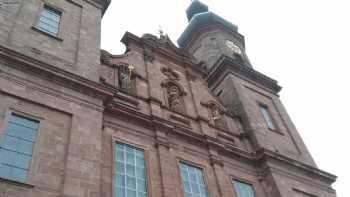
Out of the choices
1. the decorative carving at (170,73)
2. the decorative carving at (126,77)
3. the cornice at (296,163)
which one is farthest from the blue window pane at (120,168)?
the decorative carving at (170,73)

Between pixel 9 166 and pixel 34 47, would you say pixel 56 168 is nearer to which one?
pixel 9 166

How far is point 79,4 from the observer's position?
1529 cm

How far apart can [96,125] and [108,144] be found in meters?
1.02

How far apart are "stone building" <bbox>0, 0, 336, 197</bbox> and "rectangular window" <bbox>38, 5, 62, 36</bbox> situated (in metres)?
0.04

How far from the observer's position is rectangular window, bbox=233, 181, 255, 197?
45.1 ft

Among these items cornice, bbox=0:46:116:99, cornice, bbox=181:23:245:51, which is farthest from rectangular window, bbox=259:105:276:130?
cornice, bbox=0:46:116:99

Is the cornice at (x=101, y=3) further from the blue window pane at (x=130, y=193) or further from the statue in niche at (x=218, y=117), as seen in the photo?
the blue window pane at (x=130, y=193)

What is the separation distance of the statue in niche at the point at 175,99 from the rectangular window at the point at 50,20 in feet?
15.4

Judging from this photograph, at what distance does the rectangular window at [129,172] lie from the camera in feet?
36.3

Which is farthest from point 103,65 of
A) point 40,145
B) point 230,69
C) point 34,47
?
point 230,69

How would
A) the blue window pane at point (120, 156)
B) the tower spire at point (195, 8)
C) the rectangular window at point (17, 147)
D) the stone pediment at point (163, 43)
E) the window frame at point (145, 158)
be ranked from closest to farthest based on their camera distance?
the rectangular window at point (17, 147)
the window frame at point (145, 158)
the blue window pane at point (120, 156)
the stone pediment at point (163, 43)
the tower spire at point (195, 8)

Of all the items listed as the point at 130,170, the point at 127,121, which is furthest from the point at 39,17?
the point at 130,170

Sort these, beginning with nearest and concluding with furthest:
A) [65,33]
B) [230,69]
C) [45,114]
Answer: [45,114] → [65,33] → [230,69]

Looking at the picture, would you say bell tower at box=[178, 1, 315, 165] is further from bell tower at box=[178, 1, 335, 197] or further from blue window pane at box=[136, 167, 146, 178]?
blue window pane at box=[136, 167, 146, 178]
